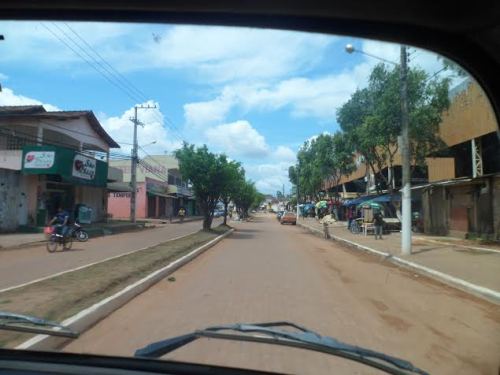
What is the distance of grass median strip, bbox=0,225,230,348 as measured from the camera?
26.8 feet

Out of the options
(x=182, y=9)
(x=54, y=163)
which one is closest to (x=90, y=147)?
(x=54, y=163)

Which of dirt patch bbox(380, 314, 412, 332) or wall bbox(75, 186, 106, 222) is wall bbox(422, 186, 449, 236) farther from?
dirt patch bbox(380, 314, 412, 332)

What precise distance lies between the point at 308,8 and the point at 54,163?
28855 mm

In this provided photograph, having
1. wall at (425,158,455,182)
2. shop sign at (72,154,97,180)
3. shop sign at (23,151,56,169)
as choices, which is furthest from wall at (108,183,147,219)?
wall at (425,158,455,182)

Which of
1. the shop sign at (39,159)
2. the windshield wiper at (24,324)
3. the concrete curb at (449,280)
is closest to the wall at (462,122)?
the concrete curb at (449,280)

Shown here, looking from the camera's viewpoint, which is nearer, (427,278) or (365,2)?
(365,2)

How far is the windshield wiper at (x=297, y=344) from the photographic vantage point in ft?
11.2

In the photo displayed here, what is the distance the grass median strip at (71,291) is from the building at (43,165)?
44.7 feet

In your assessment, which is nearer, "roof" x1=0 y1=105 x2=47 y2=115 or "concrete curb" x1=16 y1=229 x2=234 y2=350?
"concrete curb" x1=16 y1=229 x2=234 y2=350

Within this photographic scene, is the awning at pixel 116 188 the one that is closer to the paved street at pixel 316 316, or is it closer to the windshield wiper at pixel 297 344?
the paved street at pixel 316 316

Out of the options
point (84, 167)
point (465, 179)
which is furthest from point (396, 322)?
point (84, 167)

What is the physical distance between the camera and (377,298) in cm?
1102

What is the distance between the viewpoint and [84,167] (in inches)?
1384

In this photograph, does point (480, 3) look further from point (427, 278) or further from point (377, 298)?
point (427, 278)
